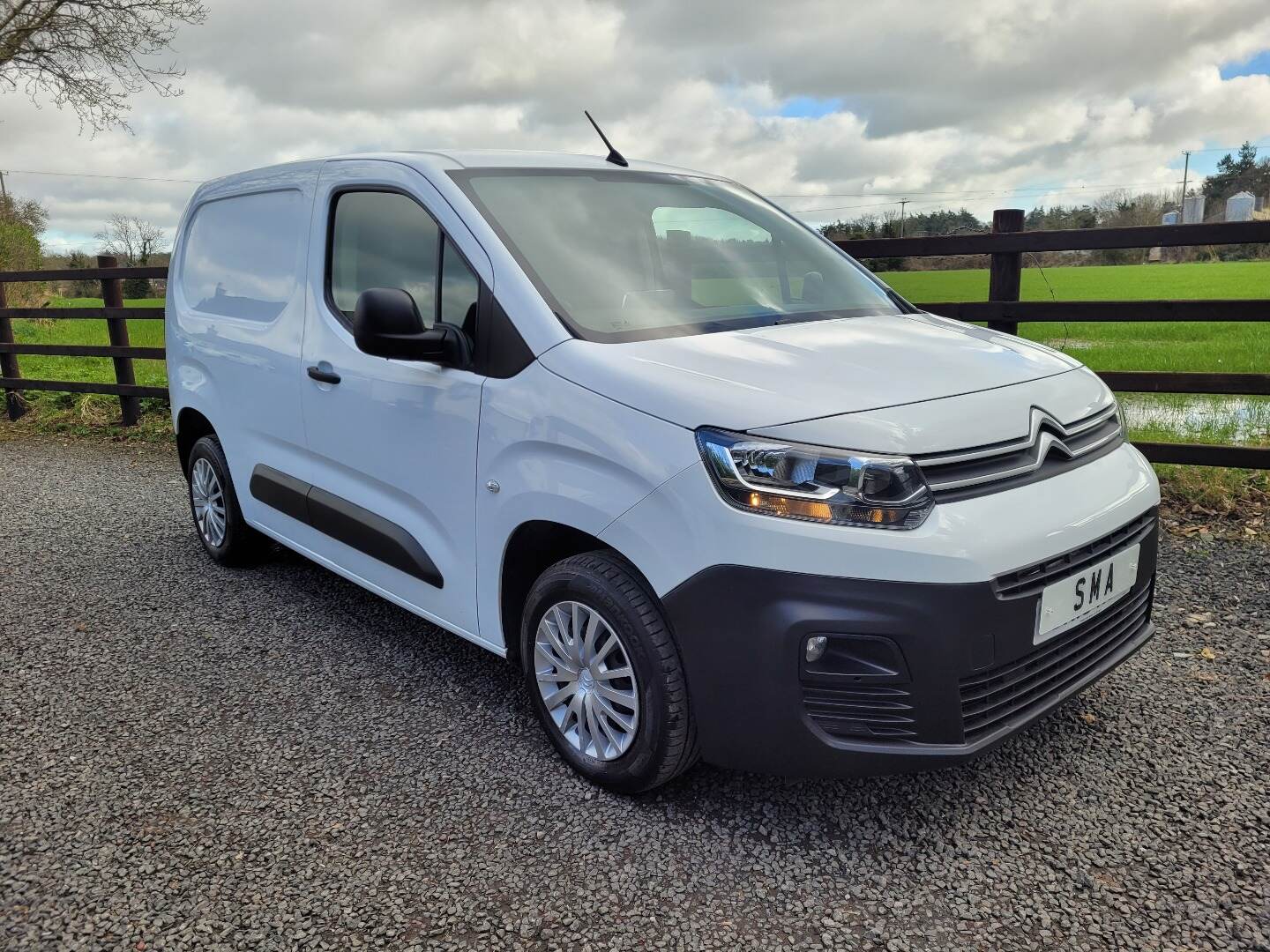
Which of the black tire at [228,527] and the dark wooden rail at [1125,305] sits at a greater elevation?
the dark wooden rail at [1125,305]

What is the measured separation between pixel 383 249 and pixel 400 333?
685 mm

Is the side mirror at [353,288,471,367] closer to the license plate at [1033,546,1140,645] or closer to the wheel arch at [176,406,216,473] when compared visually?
the license plate at [1033,546,1140,645]

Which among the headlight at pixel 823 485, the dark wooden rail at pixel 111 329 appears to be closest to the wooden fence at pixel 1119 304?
the headlight at pixel 823 485

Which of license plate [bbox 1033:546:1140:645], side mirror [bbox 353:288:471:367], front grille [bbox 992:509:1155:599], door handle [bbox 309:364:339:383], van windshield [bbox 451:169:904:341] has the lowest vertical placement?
license plate [bbox 1033:546:1140:645]

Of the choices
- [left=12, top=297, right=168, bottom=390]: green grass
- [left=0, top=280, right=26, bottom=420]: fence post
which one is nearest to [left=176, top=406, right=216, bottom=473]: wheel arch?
[left=12, top=297, right=168, bottom=390]: green grass

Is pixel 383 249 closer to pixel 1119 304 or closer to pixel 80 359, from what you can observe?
pixel 1119 304

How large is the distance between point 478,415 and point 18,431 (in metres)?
9.25

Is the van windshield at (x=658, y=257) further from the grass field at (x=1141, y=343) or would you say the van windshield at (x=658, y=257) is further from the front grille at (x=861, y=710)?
the front grille at (x=861, y=710)

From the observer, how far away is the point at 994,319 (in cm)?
545

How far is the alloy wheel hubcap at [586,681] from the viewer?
2479 millimetres

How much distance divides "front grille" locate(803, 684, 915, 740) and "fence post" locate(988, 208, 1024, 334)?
12.6 feet

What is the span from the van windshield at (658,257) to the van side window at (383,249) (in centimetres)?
23

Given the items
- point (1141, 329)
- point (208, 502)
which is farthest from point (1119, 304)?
point (1141, 329)

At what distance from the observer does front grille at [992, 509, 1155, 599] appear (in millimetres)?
2125
